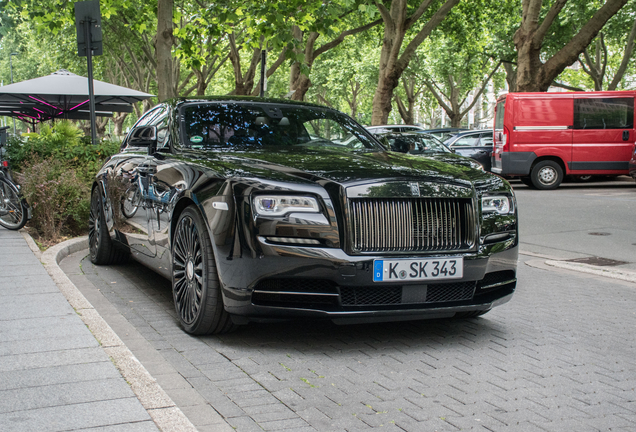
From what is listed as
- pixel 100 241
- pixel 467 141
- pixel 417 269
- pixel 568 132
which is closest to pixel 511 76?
pixel 467 141

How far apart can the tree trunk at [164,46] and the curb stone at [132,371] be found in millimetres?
9361

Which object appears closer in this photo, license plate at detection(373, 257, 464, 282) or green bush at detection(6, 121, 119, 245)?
license plate at detection(373, 257, 464, 282)

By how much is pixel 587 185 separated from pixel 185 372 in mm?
18014

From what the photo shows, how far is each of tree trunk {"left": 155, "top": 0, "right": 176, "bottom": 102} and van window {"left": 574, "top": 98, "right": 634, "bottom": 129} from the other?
33.4 feet

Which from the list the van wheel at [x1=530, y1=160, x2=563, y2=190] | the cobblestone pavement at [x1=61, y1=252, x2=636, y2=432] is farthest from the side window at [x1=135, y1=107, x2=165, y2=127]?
the van wheel at [x1=530, y1=160, x2=563, y2=190]

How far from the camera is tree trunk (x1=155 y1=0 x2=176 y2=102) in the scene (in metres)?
14.5

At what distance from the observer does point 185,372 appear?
3.94 m

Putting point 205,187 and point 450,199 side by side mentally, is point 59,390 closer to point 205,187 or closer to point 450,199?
point 205,187

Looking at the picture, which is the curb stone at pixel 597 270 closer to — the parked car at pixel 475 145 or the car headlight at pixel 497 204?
the car headlight at pixel 497 204

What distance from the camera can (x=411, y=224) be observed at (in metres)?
4.23

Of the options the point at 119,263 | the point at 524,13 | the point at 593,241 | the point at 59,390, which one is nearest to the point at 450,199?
the point at 59,390

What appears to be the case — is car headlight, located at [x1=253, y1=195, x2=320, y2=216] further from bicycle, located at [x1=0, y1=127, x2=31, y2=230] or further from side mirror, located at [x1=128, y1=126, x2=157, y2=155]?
bicycle, located at [x1=0, y1=127, x2=31, y2=230]

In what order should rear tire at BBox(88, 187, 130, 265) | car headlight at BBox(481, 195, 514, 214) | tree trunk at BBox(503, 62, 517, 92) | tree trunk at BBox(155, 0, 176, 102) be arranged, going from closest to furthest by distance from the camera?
car headlight at BBox(481, 195, 514, 214) → rear tire at BBox(88, 187, 130, 265) → tree trunk at BBox(155, 0, 176, 102) → tree trunk at BBox(503, 62, 517, 92)

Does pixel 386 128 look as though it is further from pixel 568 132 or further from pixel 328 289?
pixel 328 289
